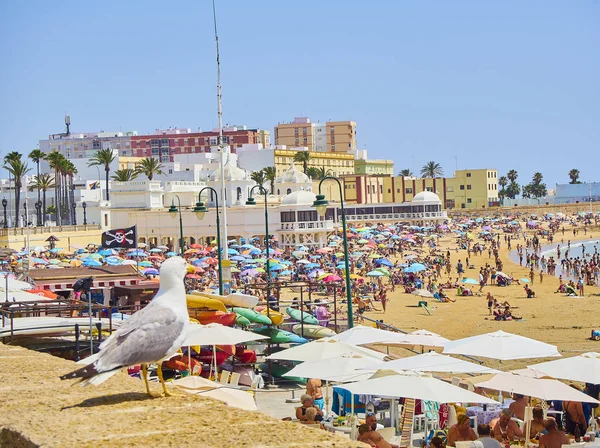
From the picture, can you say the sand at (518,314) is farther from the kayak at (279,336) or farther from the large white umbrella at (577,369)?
the large white umbrella at (577,369)

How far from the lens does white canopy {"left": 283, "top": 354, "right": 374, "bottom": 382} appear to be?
1447 centimetres

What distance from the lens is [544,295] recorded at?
47312 millimetres

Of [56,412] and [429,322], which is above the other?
[56,412]

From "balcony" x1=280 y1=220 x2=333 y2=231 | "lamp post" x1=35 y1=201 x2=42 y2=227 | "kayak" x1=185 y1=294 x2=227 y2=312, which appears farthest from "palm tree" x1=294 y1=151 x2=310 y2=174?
"kayak" x1=185 y1=294 x2=227 y2=312

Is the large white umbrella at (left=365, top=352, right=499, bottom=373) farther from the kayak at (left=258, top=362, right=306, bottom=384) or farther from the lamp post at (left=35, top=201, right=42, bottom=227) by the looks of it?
the lamp post at (left=35, top=201, right=42, bottom=227)

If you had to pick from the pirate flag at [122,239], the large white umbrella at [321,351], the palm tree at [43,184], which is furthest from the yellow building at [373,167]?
the large white umbrella at [321,351]

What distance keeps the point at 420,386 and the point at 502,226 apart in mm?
105371

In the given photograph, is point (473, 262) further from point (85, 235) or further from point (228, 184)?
point (85, 235)

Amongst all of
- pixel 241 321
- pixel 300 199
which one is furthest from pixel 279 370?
pixel 300 199

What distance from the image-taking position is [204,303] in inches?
802

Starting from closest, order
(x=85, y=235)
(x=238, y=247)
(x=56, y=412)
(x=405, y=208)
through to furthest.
A: (x=56, y=412) < (x=238, y=247) < (x=85, y=235) < (x=405, y=208)

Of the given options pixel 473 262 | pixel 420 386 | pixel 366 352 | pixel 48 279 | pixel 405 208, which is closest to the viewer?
pixel 420 386

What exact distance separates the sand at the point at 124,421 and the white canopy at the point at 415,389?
6.06 m

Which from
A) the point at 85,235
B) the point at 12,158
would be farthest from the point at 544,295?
the point at 12,158
